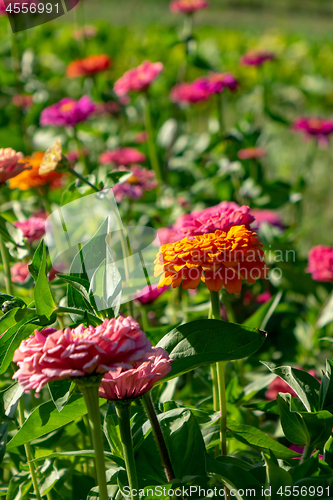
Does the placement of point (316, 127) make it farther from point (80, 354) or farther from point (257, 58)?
point (80, 354)

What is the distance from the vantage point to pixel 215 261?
51cm

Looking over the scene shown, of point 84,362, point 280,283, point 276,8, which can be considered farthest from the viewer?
point 276,8

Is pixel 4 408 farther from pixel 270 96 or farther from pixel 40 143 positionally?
pixel 270 96

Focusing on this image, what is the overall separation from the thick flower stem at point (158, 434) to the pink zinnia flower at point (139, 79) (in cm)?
108

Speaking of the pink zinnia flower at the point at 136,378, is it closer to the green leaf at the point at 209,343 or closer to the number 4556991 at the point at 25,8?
the green leaf at the point at 209,343

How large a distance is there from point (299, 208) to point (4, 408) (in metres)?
1.23

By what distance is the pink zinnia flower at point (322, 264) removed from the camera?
1002 mm

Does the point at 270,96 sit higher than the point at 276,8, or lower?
higher

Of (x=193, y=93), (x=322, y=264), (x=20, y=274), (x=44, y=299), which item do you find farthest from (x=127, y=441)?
(x=193, y=93)

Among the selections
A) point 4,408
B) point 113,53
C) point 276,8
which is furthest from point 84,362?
point 276,8

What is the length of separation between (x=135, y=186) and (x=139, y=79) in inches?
16.2

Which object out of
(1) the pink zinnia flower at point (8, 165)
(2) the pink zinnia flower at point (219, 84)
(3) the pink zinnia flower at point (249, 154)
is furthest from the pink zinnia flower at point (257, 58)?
(1) the pink zinnia flower at point (8, 165)

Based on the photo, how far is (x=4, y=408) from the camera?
19.6 inches

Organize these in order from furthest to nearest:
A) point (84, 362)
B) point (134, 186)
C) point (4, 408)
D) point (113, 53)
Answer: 1. point (113, 53)
2. point (134, 186)
3. point (4, 408)
4. point (84, 362)
